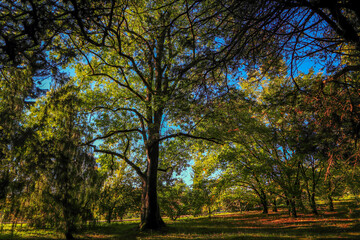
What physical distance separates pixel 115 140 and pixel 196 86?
11.0m

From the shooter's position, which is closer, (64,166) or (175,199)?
(64,166)

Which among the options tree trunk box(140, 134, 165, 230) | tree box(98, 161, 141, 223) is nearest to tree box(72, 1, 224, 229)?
tree trunk box(140, 134, 165, 230)

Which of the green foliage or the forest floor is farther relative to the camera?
the green foliage

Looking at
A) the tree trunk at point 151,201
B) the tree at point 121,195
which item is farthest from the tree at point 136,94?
the tree at point 121,195

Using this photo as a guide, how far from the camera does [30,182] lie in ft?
23.5

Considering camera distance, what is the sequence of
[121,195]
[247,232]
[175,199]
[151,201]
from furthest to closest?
[175,199], [121,195], [151,201], [247,232]

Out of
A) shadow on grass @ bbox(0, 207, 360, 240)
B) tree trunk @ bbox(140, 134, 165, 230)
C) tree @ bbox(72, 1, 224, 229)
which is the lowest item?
shadow on grass @ bbox(0, 207, 360, 240)

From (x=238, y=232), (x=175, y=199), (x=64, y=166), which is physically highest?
(x=64, y=166)

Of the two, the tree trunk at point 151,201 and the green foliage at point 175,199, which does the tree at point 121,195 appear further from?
the tree trunk at point 151,201

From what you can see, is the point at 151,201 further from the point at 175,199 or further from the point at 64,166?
the point at 175,199

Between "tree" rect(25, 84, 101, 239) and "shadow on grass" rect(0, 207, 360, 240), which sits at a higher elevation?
"tree" rect(25, 84, 101, 239)

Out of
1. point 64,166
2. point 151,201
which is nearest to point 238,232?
point 151,201

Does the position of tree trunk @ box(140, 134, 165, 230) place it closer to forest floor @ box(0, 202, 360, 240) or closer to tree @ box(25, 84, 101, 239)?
forest floor @ box(0, 202, 360, 240)

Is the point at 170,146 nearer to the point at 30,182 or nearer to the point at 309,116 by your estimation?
the point at 30,182
